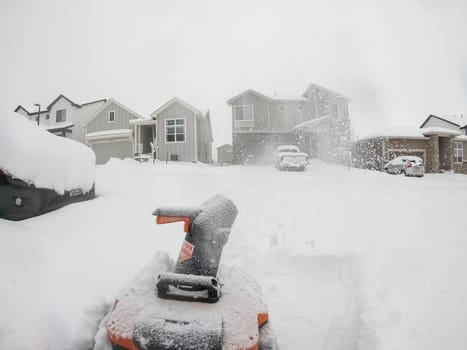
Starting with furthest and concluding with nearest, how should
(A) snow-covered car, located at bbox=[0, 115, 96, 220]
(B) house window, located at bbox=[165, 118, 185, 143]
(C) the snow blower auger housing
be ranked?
(B) house window, located at bbox=[165, 118, 185, 143], (A) snow-covered car, located at bbox=[0, 115, 96, 220], (C) the snow blower auger housing

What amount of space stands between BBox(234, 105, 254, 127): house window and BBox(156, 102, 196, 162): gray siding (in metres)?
4.91

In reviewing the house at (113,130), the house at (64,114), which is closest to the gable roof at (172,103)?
the house at (113,130)

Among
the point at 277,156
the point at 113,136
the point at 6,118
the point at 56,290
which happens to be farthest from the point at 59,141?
the point at 113,136

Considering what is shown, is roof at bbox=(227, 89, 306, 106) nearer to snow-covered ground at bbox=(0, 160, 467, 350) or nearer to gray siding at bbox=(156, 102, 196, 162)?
gray siding at bbox=(156, 102, 196, 162)

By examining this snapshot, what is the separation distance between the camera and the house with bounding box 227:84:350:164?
21906mm

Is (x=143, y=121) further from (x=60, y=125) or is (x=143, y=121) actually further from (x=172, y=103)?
(x=60, y=125)

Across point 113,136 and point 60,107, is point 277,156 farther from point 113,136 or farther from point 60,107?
point 60,107

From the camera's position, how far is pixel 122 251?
2.78 m

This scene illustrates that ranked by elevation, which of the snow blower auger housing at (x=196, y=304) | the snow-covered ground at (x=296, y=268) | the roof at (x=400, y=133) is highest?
the roof at (x=400, y=133)

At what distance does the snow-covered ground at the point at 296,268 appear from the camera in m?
1.82

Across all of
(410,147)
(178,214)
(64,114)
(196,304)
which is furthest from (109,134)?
(410,147)

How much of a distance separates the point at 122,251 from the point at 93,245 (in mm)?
340

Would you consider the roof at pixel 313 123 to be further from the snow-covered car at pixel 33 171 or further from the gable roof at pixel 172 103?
the snow-covered car at pixel 33 171

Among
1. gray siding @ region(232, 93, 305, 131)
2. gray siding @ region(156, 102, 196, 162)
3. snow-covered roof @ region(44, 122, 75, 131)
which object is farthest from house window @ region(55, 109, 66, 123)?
gray siding @ region(232, 93, 305, 131)
